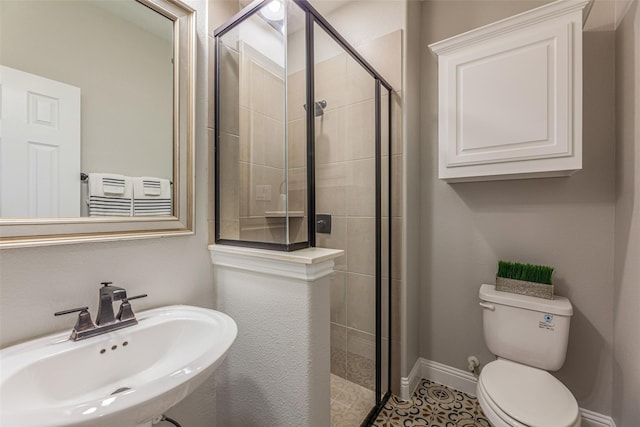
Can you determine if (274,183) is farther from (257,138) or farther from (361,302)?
(361,302)

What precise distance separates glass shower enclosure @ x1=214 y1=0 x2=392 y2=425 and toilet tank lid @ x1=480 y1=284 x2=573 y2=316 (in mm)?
578

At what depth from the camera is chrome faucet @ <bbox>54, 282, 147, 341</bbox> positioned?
0.79 m

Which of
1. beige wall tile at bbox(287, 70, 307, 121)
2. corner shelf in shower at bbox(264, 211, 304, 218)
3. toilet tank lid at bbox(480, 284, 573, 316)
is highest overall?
beige wall tile at bbox(287, 70, 307, 121)

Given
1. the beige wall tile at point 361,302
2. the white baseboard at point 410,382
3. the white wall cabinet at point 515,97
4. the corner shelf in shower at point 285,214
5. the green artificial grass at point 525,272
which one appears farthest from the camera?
the white baseboard at point 410,382

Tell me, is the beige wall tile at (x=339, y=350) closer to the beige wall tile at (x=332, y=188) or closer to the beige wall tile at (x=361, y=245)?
the beige wall tile at (x=361, y=245)

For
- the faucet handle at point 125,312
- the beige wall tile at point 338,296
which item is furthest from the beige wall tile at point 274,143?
the faucet handle at point 125,312

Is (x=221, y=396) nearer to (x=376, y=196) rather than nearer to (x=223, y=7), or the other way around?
(x=376, y=196)

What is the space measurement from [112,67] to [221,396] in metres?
1.42

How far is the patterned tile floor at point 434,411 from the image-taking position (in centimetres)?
150

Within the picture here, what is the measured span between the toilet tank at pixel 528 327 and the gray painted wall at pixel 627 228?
0.68 ft

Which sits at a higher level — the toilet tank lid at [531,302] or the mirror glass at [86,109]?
the mirror glass at [86,109]

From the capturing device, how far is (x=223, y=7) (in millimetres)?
1285

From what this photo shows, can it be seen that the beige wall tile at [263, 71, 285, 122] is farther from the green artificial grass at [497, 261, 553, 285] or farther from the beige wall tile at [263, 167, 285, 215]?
the green artificial grass at [497, 261, 553, 285]

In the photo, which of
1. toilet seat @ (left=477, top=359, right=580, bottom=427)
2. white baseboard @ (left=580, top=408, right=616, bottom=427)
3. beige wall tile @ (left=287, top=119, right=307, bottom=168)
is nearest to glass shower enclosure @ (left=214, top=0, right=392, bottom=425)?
beige wall tile @ (left=287, top=119, right=307, bottom=168)
